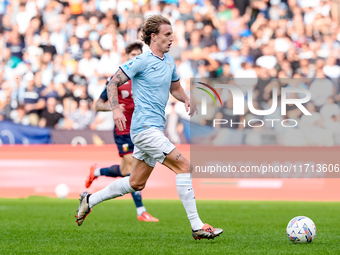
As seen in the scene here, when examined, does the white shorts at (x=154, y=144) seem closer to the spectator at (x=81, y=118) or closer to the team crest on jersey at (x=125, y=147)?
the team crest on jersey at (x=125, y=147)

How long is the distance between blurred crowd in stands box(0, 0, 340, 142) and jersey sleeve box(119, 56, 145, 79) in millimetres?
7938

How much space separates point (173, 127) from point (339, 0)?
24.5 feet

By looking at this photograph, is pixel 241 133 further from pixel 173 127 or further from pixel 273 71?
pixel 273 71

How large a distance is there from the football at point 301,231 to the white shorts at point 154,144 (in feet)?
5.11

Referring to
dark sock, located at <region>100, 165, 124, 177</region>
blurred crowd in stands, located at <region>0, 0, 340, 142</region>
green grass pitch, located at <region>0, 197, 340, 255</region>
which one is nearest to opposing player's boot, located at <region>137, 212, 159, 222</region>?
green grass pitch, located at <region>0, 197, 340, 255</region>

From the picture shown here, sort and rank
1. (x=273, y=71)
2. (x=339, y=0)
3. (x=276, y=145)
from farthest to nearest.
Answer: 1. (x=339, y=0)
2. (x=273, y=71)
3. (x=276, y=145)

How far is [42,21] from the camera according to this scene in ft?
60.8

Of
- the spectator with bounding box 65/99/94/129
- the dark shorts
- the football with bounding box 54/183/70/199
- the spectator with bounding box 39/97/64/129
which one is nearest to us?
the dark shorts

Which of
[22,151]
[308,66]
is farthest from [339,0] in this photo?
[22,151]

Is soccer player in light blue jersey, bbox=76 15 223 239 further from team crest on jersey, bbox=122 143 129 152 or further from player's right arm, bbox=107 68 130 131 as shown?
team crest on jersey, bbox=122 143 129 152

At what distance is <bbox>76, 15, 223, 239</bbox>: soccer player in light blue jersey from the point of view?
6.11 metres

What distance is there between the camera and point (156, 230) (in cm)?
758

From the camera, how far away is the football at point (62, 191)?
13488 millimetres

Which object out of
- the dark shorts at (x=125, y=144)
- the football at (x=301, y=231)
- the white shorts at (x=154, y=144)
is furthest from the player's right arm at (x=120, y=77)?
the dark shorts at (x=125, y=144)
